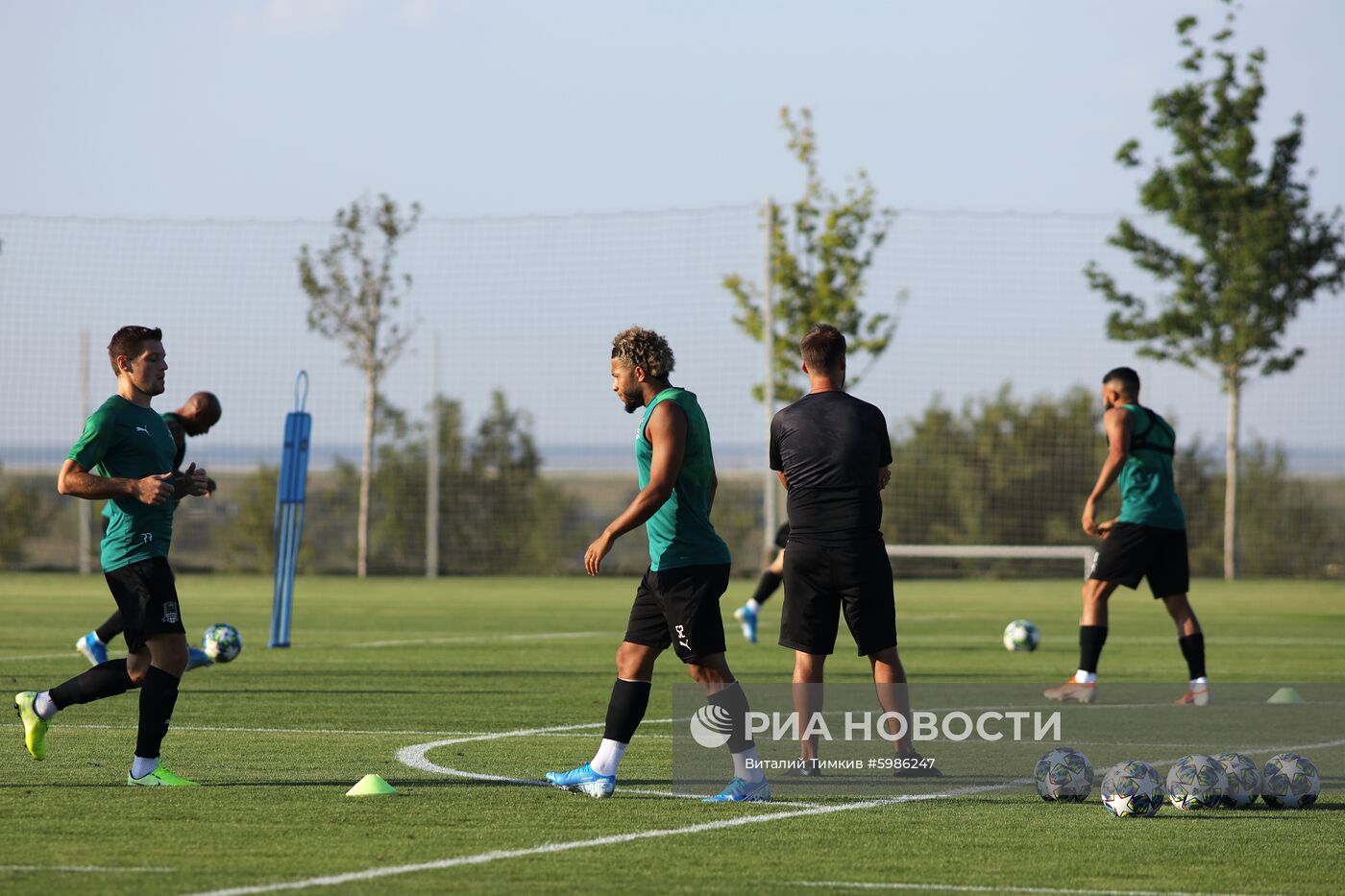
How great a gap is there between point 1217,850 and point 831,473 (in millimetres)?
2582

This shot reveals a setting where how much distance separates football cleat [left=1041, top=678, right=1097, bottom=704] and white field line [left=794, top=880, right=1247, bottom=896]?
6.53 metres

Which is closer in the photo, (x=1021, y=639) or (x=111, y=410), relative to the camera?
(x=111, y=410)

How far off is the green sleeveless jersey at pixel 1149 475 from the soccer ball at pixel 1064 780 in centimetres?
495

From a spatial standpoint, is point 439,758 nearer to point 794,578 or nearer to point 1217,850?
point 794,578

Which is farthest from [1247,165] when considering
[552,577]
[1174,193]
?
[552,577]

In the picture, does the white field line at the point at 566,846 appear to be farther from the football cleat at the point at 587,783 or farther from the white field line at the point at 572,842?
the football cleat at the point at 587,783

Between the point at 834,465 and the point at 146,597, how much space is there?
3.10 meters

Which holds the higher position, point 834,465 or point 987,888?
point 834,465

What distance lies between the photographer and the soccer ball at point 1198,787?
772cm

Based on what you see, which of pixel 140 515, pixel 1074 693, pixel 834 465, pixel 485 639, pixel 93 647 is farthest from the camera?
pixel 485 639

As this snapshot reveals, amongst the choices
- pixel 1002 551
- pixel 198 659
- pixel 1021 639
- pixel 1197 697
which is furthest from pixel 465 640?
pixel 1002 551

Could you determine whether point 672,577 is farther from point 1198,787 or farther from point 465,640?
point 465,640

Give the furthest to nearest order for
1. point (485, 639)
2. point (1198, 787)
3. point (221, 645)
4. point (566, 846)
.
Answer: point (485, 639)
point (221, 645)
point (1198, 787)
point (566, 846)

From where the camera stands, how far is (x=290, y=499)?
57.1 feet
